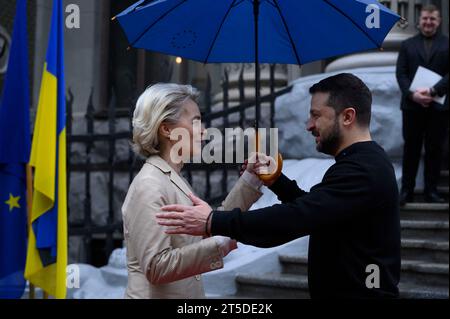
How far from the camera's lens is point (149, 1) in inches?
124

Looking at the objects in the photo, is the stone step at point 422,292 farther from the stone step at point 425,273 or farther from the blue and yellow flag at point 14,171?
the blue and yellow flag at point 14,171

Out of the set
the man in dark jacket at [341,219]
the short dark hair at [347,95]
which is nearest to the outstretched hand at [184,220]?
the man in dark jacket at [341,219]

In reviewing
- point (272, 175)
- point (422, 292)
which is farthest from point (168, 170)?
point (422, 292)

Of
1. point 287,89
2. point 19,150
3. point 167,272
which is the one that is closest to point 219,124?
point 287,89

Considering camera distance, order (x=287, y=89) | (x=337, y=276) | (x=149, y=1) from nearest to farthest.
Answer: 1. (x=337, y=276)
2. (x=149, y=1)
3. (x=287, y=89)

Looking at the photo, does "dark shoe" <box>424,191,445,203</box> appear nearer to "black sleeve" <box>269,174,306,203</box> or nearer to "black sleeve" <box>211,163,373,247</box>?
"black sleeve" <box>269,174,306,203</box>

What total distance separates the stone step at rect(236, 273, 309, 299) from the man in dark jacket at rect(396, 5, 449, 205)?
151cm

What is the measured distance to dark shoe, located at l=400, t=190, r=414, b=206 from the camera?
665cm

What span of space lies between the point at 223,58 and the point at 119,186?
6068 mm

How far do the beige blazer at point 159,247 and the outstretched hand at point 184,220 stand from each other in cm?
15

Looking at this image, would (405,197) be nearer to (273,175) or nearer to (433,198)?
(433,198)

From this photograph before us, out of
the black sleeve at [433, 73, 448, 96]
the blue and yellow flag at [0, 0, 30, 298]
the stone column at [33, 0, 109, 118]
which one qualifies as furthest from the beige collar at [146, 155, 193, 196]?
the stone column at [33, 0, 109, 118]

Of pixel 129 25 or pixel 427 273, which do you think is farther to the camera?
pixel 427 273
